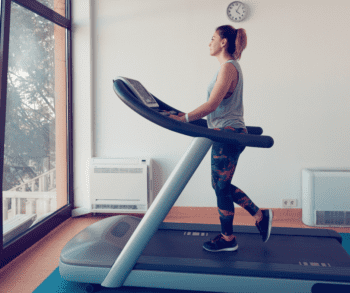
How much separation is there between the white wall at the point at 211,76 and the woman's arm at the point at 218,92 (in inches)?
52.2

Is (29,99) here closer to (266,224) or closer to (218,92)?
(218,92)

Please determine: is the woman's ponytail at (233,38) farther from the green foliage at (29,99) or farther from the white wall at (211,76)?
the green foliage at (29,99)

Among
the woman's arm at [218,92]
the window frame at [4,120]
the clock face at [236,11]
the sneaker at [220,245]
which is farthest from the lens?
the clock face at [236,11]

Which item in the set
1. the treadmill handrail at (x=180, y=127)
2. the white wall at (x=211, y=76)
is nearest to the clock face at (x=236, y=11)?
the white wall at (x=211, y=76)

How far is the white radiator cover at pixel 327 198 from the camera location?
260cm

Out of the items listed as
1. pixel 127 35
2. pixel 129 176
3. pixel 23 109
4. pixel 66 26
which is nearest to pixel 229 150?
pixel 129 176

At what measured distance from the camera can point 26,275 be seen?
6.06 feet

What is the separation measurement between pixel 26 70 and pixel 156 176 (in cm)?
147

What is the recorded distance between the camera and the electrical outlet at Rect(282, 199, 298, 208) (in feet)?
9.43

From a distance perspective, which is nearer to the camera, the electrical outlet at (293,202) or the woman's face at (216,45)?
the woman's face at (216,45)

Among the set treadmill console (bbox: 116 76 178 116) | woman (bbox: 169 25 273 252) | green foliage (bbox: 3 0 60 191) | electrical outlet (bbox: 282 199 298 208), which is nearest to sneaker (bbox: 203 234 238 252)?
woman (bbox: 169 25 273 252)

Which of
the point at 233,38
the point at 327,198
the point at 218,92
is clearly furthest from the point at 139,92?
the point at 327,198

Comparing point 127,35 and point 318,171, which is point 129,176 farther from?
point 318,171

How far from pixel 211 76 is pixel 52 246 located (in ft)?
6.61
